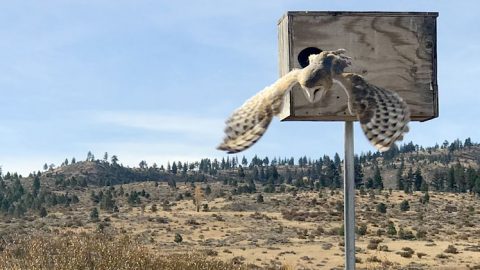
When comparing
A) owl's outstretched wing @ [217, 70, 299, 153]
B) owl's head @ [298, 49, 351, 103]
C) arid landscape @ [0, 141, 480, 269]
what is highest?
owl's head @ [298, 49, 351, 103]

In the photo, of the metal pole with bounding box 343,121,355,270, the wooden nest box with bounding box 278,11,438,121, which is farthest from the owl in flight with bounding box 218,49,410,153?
the wooden nest box with bounding box 278,11,438,121

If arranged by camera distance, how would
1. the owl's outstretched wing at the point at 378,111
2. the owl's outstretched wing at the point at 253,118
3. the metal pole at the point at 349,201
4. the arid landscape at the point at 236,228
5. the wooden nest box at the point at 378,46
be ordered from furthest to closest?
the arid landscape at the point at 236,228 < the wooden nest box at the point at 378,46 < the metal pole at the point at 349,201 < the owl's outstretched wing at the point at 253,118 < the owl's outstretched wing at the point at 378,111

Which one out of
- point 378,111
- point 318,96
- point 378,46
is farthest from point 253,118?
point 378,46

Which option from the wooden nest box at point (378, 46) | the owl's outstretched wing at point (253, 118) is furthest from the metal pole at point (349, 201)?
the owl's outstretched wing at point (253, 118)

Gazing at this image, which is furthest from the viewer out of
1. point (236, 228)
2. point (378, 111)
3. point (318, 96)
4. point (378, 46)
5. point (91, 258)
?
point (236, 228)

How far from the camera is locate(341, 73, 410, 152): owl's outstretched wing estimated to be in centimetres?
448

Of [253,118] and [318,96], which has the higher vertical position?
[318,96]

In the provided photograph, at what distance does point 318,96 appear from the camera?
15.9 feet

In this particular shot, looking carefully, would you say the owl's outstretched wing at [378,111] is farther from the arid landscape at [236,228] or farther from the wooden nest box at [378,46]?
the arid landscape at [236,228]

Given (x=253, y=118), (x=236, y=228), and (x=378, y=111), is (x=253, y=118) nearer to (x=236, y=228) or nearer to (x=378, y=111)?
(x=378, y=111)

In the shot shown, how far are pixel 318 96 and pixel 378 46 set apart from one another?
1.50m

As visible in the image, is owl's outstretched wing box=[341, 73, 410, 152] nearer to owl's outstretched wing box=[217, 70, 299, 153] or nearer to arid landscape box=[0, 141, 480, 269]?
owl's outstretched wing box=[217, 70, 299, 153]

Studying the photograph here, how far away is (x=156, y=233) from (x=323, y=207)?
15.2 metres

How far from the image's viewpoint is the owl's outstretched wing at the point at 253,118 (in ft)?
15.1
